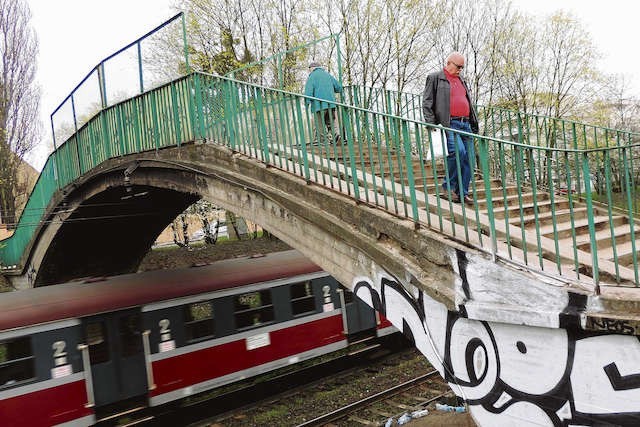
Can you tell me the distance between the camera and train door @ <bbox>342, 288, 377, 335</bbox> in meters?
11.3

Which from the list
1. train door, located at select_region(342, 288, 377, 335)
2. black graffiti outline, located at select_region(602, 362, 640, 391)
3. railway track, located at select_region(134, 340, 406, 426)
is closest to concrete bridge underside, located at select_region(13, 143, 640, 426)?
black graffiti outline, located at select_region(602, 362, 640, 391)

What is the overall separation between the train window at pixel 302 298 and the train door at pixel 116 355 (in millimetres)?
3025

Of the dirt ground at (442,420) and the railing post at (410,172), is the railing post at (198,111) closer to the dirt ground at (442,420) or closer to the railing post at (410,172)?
the railing post at (410,172)

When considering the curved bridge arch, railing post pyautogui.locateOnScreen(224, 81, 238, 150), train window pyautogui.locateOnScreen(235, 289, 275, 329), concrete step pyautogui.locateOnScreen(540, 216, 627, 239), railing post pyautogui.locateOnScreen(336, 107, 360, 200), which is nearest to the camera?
the curved bridge arch

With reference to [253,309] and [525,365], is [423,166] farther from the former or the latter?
[253,309]

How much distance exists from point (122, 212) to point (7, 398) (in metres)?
7.82

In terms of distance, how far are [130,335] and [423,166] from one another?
20.4ft

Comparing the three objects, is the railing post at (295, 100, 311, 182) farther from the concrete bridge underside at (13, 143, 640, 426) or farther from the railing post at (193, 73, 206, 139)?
the railing post at (193, 73, 206, 139)

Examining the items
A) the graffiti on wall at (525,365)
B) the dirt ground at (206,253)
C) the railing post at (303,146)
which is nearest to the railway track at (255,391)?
the railing post at (303,146)

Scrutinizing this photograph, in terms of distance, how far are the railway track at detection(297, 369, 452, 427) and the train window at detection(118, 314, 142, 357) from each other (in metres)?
3.04

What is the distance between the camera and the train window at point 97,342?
829 centimetres

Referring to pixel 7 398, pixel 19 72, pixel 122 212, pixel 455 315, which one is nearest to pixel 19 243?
pixel 122 212

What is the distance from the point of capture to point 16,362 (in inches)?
300

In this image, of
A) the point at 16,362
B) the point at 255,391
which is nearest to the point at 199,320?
the point at 255,391
